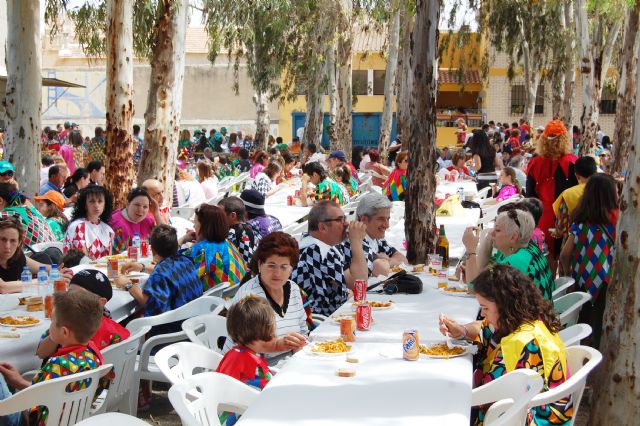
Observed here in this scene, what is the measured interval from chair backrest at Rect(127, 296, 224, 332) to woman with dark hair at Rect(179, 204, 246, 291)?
89 cm

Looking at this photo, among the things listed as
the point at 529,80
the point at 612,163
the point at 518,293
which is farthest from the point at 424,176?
the point at 529,80

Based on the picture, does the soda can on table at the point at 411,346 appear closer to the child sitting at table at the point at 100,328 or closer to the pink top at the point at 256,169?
the child sitting at table at the point at 100,328

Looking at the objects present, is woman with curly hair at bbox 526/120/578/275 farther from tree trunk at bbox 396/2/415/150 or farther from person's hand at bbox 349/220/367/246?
person's hand at bbox 349/220/367/246

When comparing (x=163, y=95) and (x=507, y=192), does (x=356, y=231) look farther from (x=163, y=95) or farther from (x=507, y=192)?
(x=163, y=95)

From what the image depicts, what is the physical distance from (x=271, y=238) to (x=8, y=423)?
5.82 feet

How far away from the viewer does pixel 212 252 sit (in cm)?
708

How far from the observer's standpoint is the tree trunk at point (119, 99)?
11.5 metres

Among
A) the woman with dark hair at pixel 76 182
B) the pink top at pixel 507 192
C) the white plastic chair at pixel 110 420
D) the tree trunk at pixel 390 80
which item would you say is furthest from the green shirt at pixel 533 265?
the tree trunk at pixel 390 80

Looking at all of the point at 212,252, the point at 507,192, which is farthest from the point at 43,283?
the point at 507,192

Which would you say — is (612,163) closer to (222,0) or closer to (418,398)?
(222,0)

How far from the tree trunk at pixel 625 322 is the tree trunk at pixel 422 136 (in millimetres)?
3444

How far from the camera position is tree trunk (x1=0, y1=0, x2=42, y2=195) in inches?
453

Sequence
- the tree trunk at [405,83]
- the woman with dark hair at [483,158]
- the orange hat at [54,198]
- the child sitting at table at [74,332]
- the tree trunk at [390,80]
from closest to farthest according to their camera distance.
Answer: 1. the child sitting at table at [74,332]
2. the tree trunk at [405,83]
3. the orange hat at [54,198]
4. the woman with dark hair at [483,158]
5. the tree trunk at [390,80]

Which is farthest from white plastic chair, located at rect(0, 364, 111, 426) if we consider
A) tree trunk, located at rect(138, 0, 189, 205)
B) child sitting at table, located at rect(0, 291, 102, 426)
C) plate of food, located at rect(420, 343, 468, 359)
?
tree trunk, located at rect(138, 0, 189, 205)
